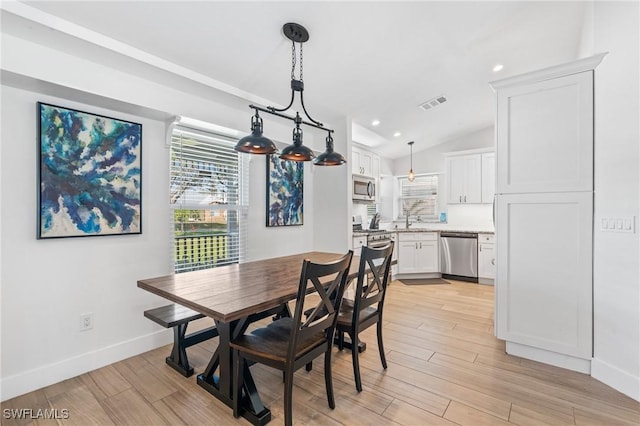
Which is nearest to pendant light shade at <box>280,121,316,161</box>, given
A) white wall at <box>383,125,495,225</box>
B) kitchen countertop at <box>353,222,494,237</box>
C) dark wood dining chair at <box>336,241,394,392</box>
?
dark wood dining chair at <box>336,241,394,392</box>

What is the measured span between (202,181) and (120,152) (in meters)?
0.82

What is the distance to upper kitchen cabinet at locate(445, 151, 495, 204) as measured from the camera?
534 centimetres

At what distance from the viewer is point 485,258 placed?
198 inches

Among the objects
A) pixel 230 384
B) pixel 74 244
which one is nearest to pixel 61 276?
pixel 74 244

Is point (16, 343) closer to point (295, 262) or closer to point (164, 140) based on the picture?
point (164, 140)

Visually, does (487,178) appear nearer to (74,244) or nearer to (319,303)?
(319,303)

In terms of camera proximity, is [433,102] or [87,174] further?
[433,102]

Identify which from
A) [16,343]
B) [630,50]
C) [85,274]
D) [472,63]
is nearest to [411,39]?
[472,63]

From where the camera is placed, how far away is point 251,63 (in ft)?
8.51

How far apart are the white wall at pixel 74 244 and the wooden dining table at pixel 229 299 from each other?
0.76 metres

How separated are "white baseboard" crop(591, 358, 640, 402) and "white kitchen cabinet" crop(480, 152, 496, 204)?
141 inches

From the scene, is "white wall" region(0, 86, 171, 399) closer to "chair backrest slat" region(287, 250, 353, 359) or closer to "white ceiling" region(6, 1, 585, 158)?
"white ceiling" region(6, 1, 585, 158)

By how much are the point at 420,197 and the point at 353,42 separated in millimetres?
4342

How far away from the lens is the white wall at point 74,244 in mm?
1974
